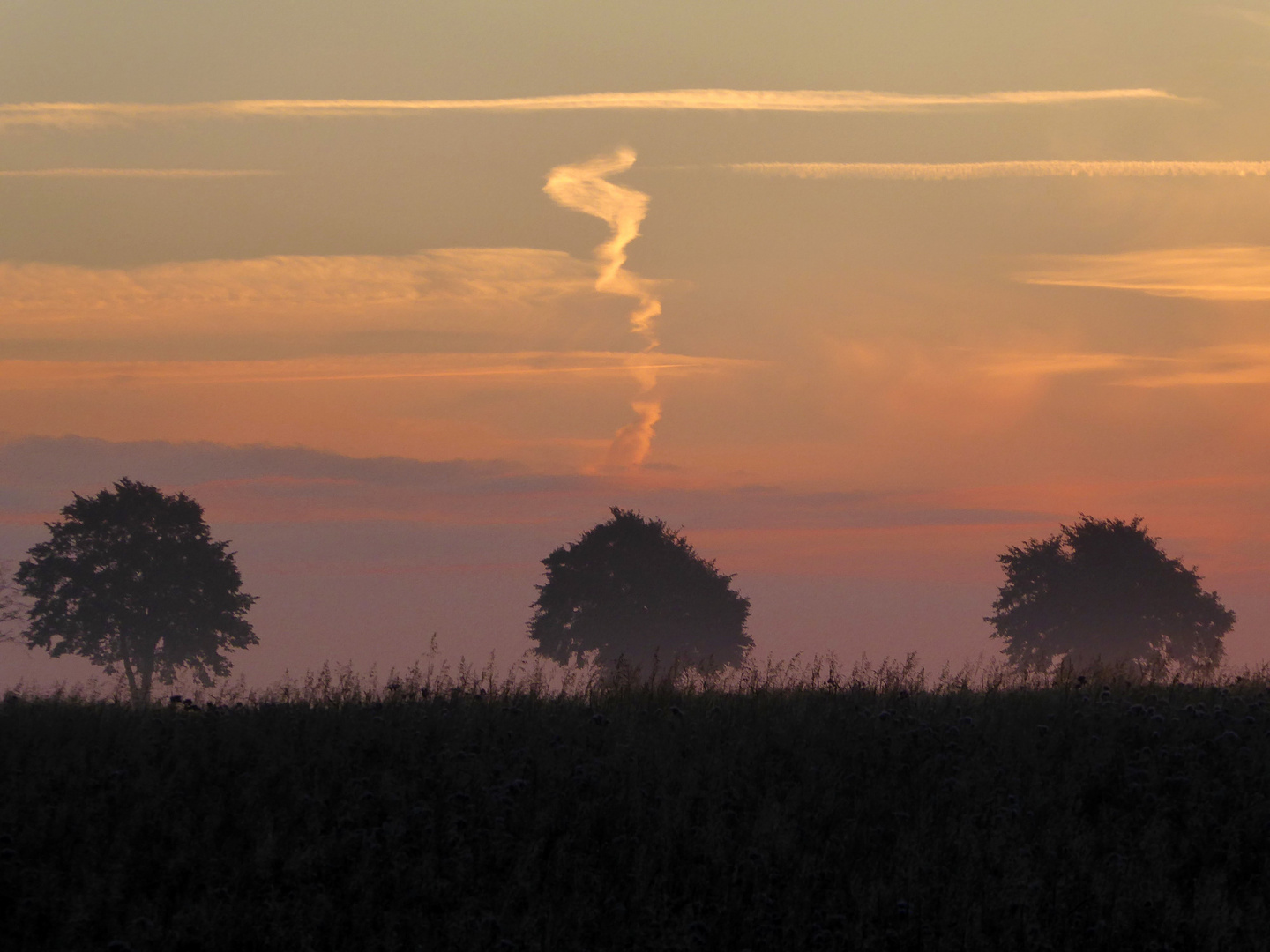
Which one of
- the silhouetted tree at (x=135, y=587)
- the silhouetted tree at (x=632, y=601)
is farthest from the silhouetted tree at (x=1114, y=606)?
the silhouetted tree at (x=135, y=587)

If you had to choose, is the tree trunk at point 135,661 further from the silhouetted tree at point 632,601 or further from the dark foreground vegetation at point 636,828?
the dark foreground vegetation at point 636,828

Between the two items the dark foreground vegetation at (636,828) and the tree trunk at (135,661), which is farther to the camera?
the tree trunk at (135,661)

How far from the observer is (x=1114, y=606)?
6328 cm

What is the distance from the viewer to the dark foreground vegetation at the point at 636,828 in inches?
456

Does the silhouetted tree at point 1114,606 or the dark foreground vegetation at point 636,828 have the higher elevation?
the silhouetted tree at point 1114,606

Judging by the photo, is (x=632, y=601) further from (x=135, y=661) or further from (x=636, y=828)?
(x=636, y=828)

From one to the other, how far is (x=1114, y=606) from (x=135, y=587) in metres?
51.2

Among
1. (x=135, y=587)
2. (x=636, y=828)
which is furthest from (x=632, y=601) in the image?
(x=636, y=828)

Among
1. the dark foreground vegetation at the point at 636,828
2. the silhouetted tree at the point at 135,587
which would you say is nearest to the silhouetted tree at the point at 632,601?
the silhouetted tree at the point at 135,587

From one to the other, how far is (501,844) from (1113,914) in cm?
644

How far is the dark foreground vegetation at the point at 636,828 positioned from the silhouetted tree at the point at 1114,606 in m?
49.4

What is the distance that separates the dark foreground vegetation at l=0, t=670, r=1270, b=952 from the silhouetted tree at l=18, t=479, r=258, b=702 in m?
43.1

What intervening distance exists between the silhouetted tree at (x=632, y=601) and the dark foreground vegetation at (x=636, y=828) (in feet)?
151

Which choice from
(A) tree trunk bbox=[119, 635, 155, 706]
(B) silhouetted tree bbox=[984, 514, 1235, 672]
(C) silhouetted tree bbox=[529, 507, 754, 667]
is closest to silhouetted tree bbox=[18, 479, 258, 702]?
(A) tree trunk bbox=[119, 635, 155, 706]
